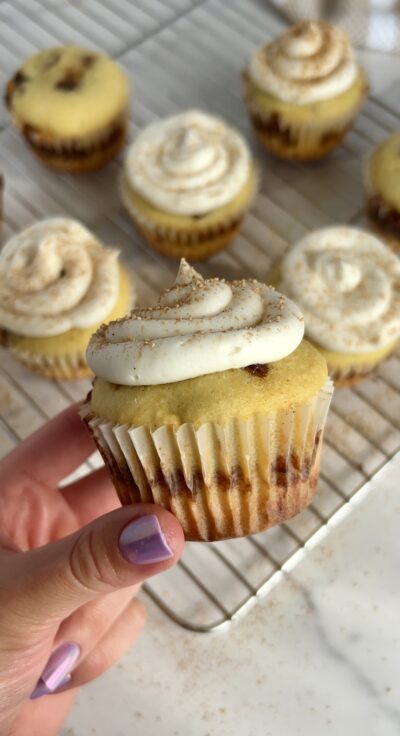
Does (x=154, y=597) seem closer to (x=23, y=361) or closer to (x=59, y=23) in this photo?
(x=23, y=361)

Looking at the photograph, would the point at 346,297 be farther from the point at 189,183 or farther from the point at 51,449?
the point at 51,449

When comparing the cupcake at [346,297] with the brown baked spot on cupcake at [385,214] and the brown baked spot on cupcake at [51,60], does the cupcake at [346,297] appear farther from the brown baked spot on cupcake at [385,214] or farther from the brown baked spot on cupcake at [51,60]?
the brown baked spot on cupcake at [51,60]

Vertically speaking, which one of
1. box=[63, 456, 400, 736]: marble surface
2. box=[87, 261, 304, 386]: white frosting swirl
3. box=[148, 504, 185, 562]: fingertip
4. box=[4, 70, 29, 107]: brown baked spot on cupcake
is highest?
box=[87, 261, 304, 386]: white frosting swirl

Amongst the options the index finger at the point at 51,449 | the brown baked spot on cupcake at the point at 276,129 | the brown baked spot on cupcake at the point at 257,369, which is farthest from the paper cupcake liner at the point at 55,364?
the brown baked spot on cupcake at the point at 276,129

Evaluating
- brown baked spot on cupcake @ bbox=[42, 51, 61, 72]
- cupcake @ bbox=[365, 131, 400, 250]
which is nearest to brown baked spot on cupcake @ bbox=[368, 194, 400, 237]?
cupcake @ bbox=[365, 131, 400, 250]

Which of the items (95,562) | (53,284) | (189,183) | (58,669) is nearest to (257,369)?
(95,562)

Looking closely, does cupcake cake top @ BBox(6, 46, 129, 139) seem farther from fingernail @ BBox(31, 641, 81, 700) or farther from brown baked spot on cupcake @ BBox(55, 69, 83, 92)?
fingernail @ BBox(31, 641, 81, 700)
